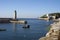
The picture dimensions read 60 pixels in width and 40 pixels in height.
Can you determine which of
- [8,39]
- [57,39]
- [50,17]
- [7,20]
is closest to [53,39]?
[57,39]

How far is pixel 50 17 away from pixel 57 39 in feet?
500

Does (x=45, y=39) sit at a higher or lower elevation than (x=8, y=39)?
higher

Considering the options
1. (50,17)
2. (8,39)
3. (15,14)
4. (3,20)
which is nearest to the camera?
(8,39)

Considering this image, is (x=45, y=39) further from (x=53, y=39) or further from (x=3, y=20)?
(x=3, y=20)

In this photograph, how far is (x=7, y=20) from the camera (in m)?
102

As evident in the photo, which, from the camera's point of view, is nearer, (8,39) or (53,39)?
(53,39)

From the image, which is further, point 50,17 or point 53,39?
point 50,17

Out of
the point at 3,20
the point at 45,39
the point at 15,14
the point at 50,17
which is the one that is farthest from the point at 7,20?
the point at 45,39

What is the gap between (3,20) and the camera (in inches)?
4026

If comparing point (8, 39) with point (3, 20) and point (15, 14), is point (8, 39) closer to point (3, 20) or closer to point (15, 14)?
point (15, 14)

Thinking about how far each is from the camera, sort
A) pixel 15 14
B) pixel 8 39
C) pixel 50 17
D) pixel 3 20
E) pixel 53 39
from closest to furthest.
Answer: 1. pixel 53 39
2. pixel 8 39
3. pixel 15 14
4. pixel 3 20
5. pixel 50 17

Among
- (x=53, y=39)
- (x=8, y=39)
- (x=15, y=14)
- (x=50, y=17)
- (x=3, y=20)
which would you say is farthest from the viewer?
(x=50, y=17)

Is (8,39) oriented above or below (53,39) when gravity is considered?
below

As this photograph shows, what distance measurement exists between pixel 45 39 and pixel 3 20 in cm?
9486
